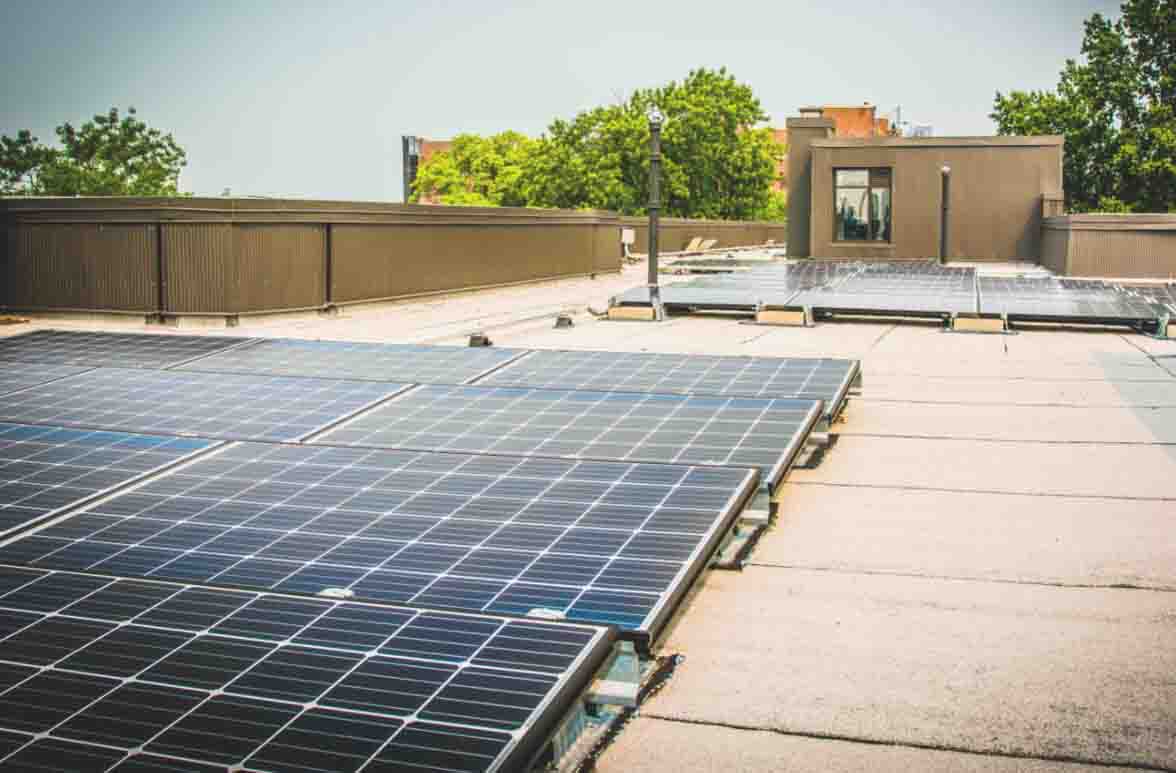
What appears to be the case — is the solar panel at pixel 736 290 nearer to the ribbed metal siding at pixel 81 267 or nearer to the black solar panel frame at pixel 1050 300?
the black solar panel frame at pixel 1050 300

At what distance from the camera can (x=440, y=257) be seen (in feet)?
86.3

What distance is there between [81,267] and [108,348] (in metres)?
7.81

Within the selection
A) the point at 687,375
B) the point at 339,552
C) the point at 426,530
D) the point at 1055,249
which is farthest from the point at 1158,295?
the point at 339,552

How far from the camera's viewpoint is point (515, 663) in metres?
4.11

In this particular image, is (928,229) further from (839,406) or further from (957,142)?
(839,406)

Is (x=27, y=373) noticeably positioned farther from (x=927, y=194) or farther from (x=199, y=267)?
(x=927, y=194)

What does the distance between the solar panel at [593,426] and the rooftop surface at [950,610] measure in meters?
0.49

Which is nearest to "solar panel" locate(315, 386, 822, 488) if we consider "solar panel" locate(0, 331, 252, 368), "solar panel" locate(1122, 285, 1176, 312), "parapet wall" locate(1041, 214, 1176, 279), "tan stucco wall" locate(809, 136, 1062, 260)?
"solar panel" locate(0, 331, 252, 368)

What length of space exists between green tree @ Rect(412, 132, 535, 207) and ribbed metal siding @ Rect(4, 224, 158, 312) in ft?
296

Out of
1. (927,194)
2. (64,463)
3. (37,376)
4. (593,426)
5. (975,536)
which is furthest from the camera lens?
(927,194)

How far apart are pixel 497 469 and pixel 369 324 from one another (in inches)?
543

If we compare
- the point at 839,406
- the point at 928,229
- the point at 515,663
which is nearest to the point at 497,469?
the point at 515,663

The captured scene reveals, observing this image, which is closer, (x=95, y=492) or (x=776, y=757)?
(x=776, y=757)

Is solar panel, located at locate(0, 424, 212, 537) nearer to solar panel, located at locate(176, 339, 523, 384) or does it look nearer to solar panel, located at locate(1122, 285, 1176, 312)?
solar panel, located at locate(176, 339, 523, 384)
